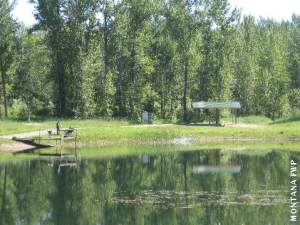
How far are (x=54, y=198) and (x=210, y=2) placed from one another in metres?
61.0

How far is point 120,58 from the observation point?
85188 mm

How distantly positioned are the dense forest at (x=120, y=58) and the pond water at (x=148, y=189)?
108ft

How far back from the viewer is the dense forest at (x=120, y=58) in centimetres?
7956

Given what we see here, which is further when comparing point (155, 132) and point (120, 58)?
point (120, 58)

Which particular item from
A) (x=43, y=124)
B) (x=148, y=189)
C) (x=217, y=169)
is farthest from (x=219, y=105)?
(x=148, y=189)

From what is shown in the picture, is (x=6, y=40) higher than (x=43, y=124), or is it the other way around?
(x=6, y=40)

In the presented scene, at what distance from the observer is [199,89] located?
9225 cm

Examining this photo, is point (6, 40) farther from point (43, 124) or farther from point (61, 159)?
point (61, 159)

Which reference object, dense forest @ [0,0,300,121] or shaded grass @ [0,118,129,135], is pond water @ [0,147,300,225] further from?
dense forest @ [0,0,300,121]

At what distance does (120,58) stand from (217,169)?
46.2 meters

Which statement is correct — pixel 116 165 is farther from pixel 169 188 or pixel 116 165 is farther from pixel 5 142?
pixel 5 142

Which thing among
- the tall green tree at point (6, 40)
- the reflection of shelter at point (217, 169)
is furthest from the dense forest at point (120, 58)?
the reflection of shelter at point (217, 169)

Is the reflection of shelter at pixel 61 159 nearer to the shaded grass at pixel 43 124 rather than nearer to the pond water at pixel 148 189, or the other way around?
the pond water at pixel 148 189

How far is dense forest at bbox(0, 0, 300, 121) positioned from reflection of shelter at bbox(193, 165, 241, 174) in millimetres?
36439
